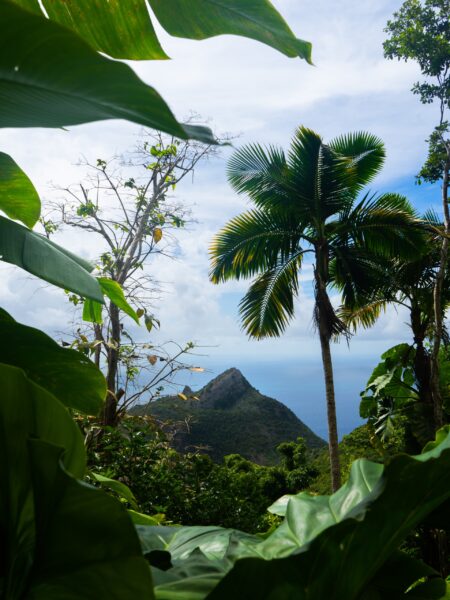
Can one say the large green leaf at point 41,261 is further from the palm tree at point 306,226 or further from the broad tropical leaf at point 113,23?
the palm tree at point 306,226

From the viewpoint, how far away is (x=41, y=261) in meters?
0.80

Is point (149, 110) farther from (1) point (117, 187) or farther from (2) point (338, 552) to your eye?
(1) point (117, 187)

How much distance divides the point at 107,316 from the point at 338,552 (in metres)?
7.00

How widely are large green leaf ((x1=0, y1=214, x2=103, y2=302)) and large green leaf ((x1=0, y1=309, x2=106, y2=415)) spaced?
0.08 metres

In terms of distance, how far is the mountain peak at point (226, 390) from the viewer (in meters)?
17.8

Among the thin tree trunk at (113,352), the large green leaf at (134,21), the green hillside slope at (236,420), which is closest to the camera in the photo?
the large green leaf at (134,21)

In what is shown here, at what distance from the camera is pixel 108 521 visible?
31 cm

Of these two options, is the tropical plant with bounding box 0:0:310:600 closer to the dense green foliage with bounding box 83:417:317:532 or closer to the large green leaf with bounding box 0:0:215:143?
the large green leaf with bounding box 0:0:215:143

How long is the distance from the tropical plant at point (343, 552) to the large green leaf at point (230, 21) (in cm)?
53

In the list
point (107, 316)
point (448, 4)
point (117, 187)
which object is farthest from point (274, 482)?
point (448, 4)

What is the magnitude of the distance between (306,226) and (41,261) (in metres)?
9.42

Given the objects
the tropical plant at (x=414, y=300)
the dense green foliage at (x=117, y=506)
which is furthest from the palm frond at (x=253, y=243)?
the dense green foliage at (x=117, y=506)

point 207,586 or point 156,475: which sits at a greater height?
point 207,586

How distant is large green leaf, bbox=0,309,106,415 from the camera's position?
2.49 ft
